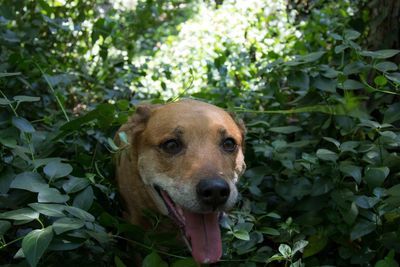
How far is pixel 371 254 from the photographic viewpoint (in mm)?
3418

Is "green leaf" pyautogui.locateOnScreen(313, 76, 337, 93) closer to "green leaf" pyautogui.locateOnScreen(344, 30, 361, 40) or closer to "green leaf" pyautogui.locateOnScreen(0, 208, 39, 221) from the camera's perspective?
"green leaf" pyautogui.locateOnScreen(344, 30, 361, 40)

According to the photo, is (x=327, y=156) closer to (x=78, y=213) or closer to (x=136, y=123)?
(x=136, y=123)

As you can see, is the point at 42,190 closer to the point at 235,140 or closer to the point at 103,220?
the point at 103,220

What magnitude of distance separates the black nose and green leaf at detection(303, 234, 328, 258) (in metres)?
0.79

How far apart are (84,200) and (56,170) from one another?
0.72ft

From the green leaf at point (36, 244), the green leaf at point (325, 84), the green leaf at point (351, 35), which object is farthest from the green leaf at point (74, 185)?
the green leaf at point (351, 35)

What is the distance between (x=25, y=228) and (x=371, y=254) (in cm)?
201

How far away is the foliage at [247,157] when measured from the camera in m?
3.02

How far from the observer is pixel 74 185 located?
3.08 meters

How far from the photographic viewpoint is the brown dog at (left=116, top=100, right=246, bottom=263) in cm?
317

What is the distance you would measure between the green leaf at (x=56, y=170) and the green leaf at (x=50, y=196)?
0.19 meters

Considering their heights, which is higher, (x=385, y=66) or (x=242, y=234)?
(x=385, y=66)

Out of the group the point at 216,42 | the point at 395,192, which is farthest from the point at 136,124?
the point at 216,42

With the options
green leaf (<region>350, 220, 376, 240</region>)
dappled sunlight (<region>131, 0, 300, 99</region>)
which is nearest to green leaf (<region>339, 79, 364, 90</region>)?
green leaf (<region>350, 220, 376, 240</region>)
